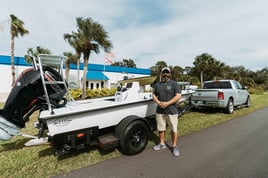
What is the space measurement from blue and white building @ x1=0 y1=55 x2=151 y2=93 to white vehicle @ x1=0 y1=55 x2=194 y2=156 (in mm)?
14098

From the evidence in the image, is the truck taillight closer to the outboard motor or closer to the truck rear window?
the truck rear window

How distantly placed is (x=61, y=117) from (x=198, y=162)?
9.00 feet

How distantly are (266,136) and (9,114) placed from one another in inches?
256

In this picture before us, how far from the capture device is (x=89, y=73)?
2556 centimetres

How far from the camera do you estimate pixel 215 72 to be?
3462cm

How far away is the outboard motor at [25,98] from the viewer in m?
3.01

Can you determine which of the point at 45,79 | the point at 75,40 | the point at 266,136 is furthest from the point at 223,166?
the point at 75,40

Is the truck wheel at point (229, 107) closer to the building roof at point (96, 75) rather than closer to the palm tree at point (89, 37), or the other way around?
the palm tree at point (89, 37)

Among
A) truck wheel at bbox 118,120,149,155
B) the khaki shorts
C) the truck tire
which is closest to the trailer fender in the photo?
truck wheel at bbox 118,120,149,155

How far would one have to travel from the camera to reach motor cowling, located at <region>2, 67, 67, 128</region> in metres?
3.03

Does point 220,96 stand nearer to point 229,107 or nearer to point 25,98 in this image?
point 229,107

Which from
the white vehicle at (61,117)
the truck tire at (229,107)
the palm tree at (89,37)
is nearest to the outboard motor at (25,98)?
the white vehicle at (61,117)

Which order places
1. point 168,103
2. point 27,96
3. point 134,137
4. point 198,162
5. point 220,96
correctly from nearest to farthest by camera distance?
point 198,162 < point 27,96 < point 168,103 < point 134,137 < point 220,96

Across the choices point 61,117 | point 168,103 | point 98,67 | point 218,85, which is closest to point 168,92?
point 168,103
